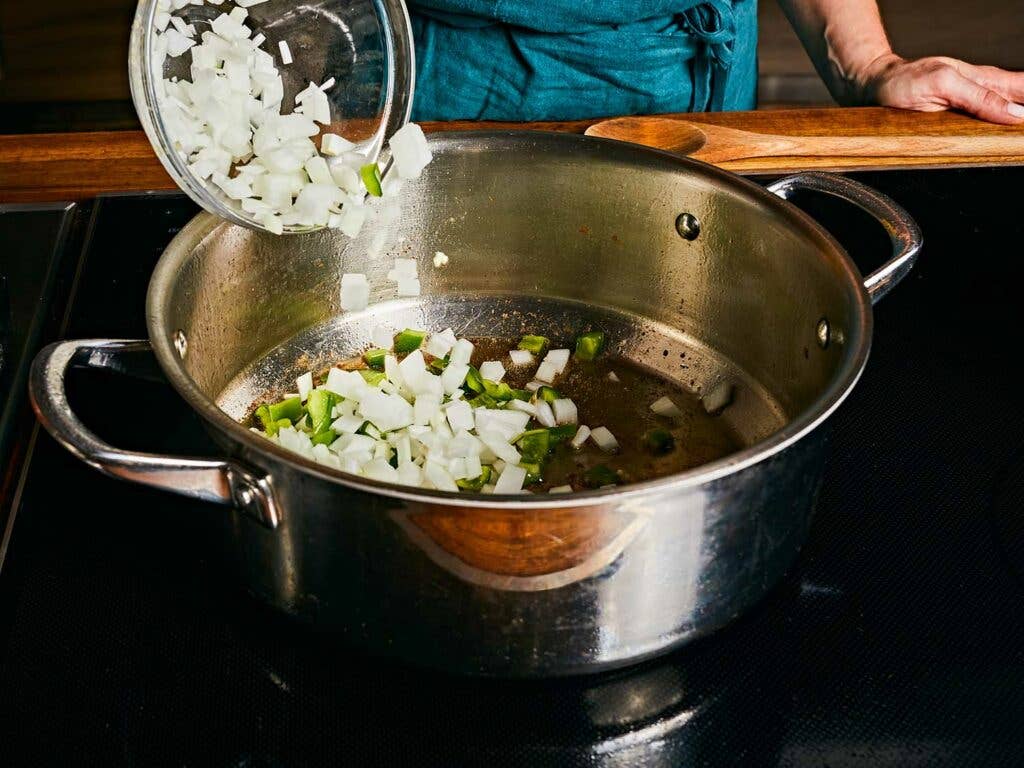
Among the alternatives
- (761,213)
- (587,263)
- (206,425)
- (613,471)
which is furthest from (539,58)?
(206,425)

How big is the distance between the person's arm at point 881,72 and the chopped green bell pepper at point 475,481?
0.72m

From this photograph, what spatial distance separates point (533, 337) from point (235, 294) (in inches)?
10.3

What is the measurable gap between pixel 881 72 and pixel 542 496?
95cm

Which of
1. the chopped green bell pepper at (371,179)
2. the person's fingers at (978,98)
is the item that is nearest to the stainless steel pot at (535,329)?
the chopped green bell pepper at (371,179)

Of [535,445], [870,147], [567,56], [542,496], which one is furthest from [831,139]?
[542,496]

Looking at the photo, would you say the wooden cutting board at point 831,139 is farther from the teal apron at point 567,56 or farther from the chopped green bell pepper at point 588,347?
the chopped green bell pepper at point 588,347

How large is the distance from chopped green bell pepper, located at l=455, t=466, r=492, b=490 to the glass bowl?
231 mm

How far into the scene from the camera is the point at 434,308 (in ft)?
3.45

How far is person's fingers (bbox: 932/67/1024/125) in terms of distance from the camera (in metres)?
1.21

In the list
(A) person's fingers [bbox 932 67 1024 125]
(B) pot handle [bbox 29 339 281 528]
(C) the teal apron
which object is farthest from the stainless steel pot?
(A) person's fingers [bbox 932 67 1024 125]

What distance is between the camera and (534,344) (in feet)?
3.30

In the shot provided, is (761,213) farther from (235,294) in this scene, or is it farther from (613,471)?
(235,294)

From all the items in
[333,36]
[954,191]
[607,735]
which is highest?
[333,36]

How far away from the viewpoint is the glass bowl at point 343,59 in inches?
32.7
